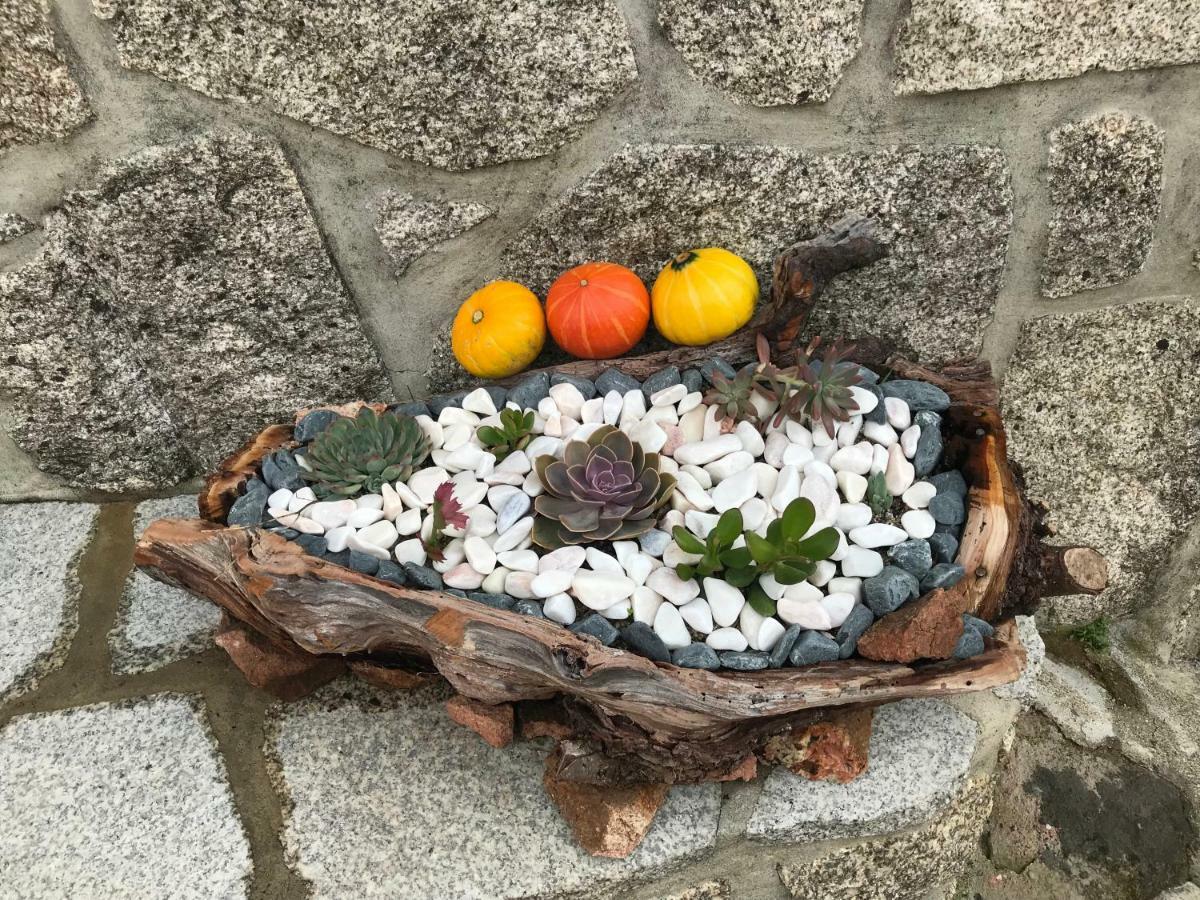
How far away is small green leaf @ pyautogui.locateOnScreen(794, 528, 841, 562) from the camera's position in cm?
117

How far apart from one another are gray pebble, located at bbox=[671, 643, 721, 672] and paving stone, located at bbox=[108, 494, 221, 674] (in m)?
0.88

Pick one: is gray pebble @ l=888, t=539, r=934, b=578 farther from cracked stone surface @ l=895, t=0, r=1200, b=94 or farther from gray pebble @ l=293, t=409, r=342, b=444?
gray pebble @ l=293, t=409, r=342, b=444

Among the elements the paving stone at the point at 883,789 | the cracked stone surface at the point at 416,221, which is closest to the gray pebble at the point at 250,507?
the cracked stone surface at the point at 416,221

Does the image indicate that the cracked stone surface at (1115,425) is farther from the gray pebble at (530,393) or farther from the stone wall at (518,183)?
the gray pebble at (530,393)

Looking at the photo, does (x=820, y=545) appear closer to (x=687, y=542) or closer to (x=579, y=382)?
(x=687, y=542)

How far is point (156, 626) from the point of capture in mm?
1538

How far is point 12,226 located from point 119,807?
977mm

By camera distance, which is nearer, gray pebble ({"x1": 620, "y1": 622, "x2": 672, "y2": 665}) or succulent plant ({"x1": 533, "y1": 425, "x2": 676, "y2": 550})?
gray pebble ({"x1": 620, "y1": 622, "x2": 672, "y2": 665})

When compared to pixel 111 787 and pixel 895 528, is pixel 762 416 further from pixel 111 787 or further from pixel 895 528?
pixel 111 787

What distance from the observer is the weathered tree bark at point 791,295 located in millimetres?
1435

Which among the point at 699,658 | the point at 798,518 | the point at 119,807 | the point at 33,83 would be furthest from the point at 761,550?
the point at 33,83

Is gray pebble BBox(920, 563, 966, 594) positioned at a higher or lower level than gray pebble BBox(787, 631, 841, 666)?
higher

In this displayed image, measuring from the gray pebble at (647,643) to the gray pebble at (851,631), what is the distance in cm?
25

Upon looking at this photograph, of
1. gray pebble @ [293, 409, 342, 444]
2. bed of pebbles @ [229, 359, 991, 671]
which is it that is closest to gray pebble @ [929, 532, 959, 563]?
bed of pebbles @ [229, 359, 991, 671]
